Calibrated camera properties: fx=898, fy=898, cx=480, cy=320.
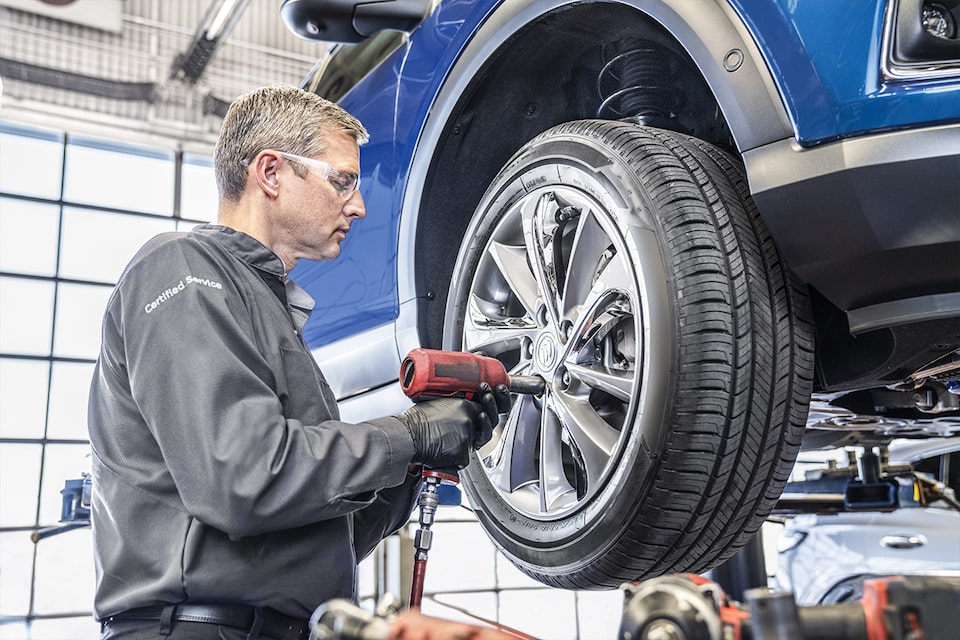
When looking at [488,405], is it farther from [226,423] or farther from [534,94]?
[534,94]

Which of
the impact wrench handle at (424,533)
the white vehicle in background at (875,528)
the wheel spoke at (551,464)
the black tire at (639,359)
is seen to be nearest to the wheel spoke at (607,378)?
the black tire at (639,359)

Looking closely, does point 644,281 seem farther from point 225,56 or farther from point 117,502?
point 225,56

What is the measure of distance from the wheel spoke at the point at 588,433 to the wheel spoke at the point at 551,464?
0.04 meters

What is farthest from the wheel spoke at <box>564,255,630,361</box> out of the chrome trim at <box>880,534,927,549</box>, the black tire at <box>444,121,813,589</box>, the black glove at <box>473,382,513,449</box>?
the chrome trim at <box>880,534,927,549</box>

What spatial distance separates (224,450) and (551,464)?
57cm

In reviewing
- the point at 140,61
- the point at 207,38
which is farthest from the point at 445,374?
the point at 140,61

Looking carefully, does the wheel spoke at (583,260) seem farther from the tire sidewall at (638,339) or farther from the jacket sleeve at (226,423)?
the jacket sleeve at (226,423)

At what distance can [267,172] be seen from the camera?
4.74 feet

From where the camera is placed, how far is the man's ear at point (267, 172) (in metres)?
1.43

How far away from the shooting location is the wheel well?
148 centimetres

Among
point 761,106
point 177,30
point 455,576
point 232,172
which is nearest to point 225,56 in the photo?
point 177,30

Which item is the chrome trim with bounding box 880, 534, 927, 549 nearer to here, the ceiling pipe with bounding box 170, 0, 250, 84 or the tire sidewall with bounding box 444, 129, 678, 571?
the tire sidewall with bounding box 444, 129, 678, 571

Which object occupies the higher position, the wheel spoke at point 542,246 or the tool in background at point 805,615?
the wheel spoke at point 542,246

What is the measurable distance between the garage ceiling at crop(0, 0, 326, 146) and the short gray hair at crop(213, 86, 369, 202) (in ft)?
22.2
